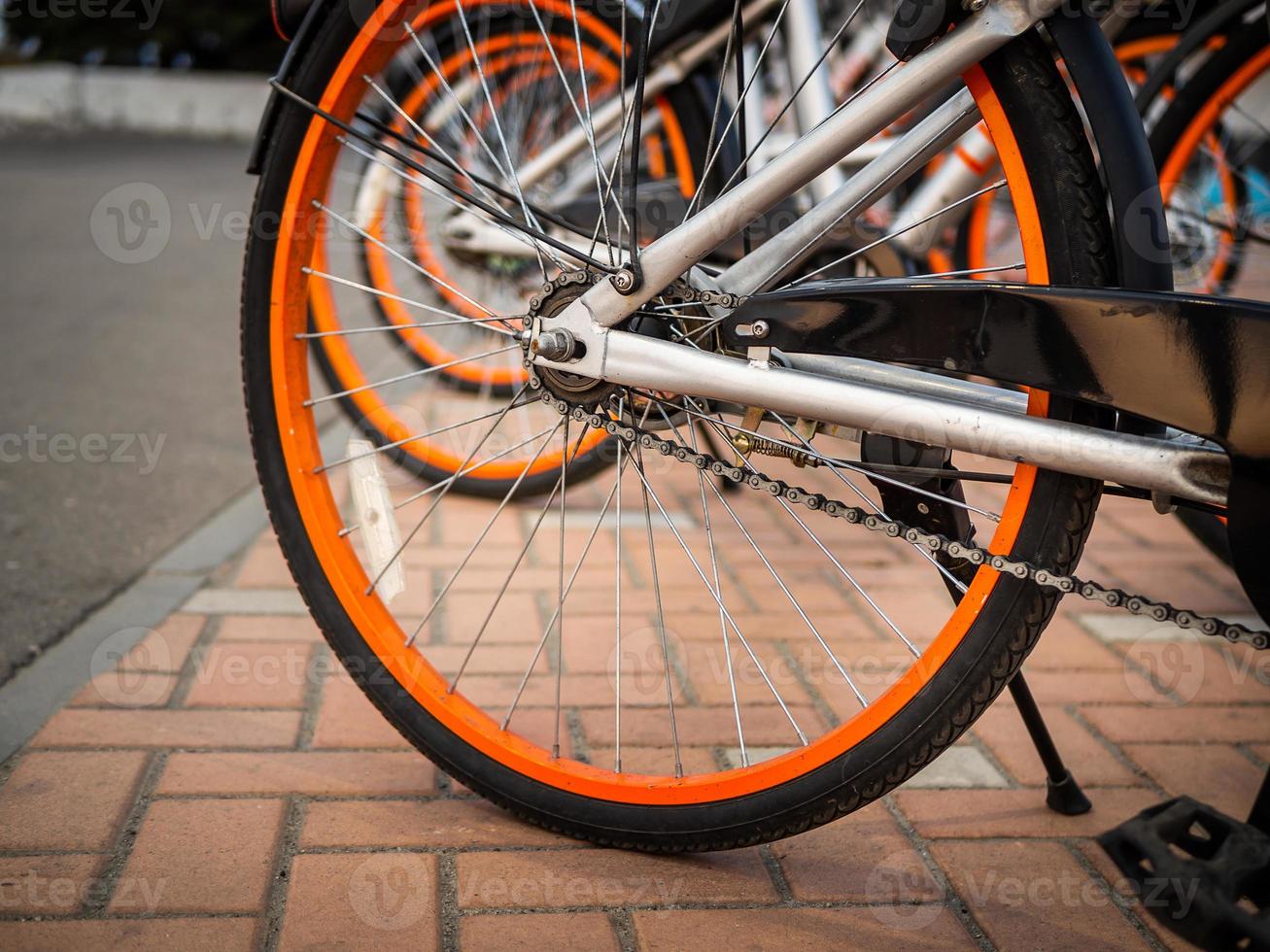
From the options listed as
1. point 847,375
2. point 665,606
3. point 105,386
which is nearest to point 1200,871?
point 847,375

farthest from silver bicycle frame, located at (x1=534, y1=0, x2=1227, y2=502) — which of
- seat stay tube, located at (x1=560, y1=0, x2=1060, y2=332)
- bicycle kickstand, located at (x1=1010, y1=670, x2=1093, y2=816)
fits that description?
bicycle kickstand, located at (x1=1010, y1=670, x2=1093, y2=816)

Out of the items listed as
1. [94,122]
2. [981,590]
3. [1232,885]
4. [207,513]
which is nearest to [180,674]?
[207,513]

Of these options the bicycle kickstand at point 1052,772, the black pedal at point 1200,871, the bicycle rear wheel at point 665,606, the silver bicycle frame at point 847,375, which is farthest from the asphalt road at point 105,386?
the black pedal at point 1200,871

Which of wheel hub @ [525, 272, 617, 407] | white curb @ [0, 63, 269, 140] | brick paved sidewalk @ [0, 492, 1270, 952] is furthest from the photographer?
white curb @ [0, 63, 269, 140]

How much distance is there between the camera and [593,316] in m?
1.54

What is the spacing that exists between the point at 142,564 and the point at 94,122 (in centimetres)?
879

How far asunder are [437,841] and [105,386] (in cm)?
252

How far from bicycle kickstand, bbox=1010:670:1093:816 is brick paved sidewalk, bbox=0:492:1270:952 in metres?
0.02

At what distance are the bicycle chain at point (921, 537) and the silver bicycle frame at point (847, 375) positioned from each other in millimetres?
77

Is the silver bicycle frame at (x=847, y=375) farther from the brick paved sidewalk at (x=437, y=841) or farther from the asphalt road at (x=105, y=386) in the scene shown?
the asphalt road at (x=105, y=386)

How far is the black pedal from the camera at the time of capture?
1.33 meters

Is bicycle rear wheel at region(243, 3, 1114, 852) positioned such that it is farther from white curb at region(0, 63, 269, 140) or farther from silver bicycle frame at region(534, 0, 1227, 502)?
white curb at region(0, 63, 269, 140)

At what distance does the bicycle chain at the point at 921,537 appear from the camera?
1305mm

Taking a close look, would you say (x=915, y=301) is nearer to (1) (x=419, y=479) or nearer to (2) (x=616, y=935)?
(2) (x=616, y=935)
